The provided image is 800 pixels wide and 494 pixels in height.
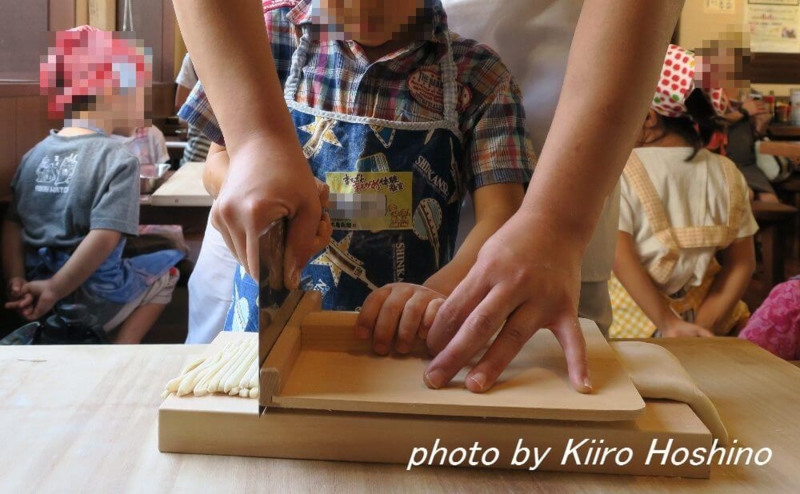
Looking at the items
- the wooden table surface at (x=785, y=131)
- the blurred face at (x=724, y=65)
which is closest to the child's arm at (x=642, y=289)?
the blurred face at (x=724, y=65)

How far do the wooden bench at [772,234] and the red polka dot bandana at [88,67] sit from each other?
2.41 metres

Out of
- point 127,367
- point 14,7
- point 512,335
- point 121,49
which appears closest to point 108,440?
point 127,367

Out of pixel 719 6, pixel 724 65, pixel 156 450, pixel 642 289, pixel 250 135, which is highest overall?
pixel 719 6

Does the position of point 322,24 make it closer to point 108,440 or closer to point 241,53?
point 241,53

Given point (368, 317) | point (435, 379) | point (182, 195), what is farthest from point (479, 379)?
point (182, 195)

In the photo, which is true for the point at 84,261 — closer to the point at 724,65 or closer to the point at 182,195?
the point at 182,195

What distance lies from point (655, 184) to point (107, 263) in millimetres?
1536

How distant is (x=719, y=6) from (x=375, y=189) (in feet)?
3.51

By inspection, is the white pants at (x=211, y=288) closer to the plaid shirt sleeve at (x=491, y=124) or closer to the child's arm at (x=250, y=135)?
the plaid shirt sleeve at (x=491, y=124)

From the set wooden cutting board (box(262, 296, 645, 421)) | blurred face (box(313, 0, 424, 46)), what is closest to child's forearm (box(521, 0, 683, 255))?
wooden cutting board (box(262, 296, 645, 421))

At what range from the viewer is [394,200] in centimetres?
104

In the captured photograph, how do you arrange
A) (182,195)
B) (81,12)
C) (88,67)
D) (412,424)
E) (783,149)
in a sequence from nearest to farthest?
(412,424)
(88,67)
(783,149)
(182,195)
(81,12)

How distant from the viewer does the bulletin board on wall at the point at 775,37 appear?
3.55 meters

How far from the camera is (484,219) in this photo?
3.27 feet
